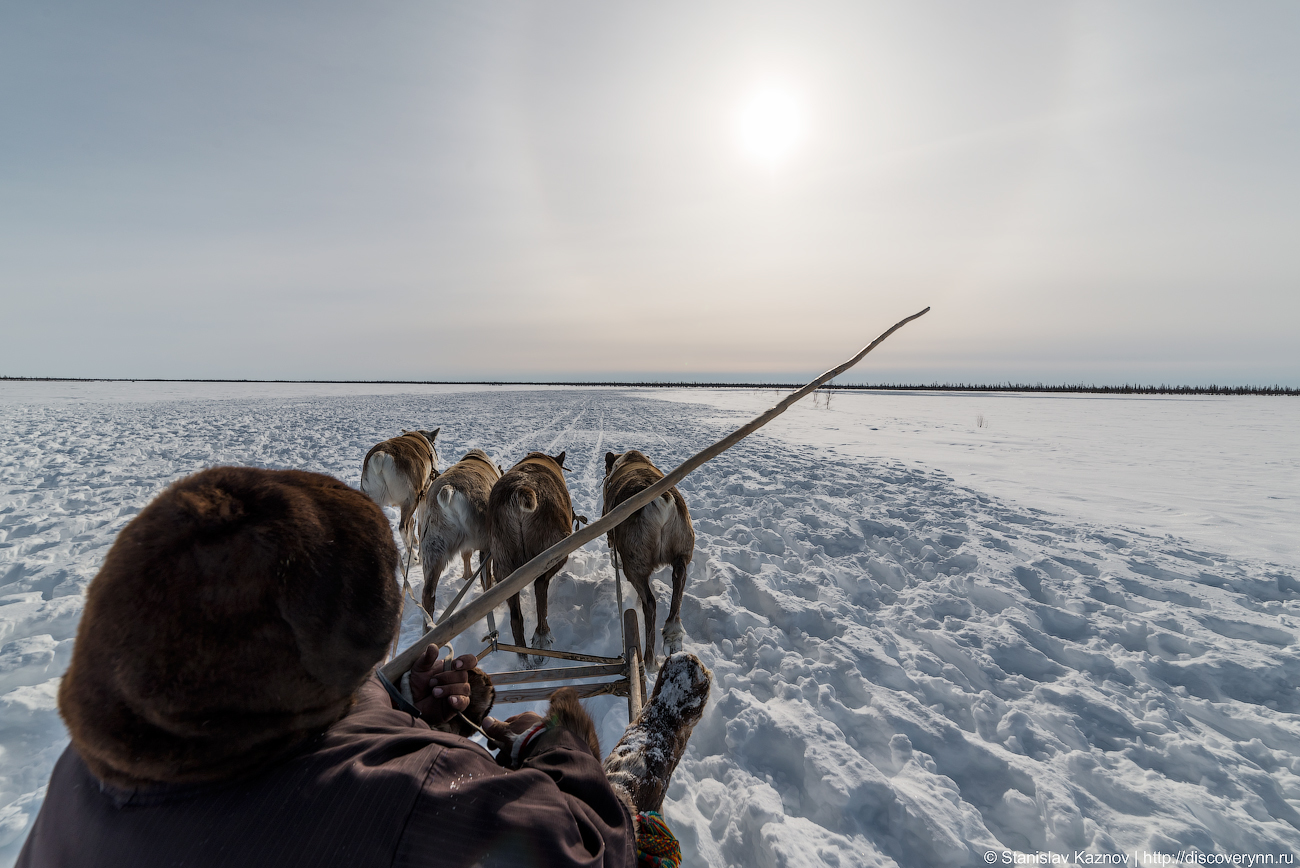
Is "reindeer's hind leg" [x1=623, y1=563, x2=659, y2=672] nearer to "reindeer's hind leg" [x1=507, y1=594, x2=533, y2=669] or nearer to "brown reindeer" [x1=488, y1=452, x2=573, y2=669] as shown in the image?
"brown reindeer" [x1=488, y1=452, x2=573, y2=669]

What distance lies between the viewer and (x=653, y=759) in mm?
2135

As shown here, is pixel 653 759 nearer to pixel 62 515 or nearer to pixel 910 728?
pixel 910 728

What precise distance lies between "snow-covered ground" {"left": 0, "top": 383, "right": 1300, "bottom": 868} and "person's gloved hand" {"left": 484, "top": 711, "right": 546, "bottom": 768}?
125cm


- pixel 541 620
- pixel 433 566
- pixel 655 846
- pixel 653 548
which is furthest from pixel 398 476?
pixel 655 846

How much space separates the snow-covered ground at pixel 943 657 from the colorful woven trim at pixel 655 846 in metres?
0.97

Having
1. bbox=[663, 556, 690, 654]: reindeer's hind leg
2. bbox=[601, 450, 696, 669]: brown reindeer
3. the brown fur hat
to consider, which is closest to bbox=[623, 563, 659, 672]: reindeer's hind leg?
bbox=[601, 450, 696, 669]: brown reindeer

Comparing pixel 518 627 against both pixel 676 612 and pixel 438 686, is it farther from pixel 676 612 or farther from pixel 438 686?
pixel 438 686

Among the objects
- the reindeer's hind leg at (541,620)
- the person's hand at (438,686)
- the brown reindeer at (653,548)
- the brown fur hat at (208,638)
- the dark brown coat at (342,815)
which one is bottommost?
the reindeer's hind leg at (541,620)

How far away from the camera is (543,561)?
1.68 metres

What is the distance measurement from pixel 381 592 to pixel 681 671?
1.72 m

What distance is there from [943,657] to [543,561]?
365cm

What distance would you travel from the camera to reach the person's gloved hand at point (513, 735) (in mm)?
1641

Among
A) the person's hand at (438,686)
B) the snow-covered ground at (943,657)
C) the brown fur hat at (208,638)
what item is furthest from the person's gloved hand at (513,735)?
the snow-covered ground at (943,657)

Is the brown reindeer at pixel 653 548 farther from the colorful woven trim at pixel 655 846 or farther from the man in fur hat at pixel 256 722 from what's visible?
the man in fur hat at pixel 256 722
